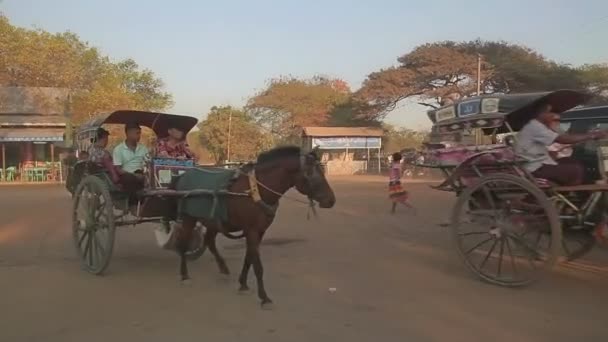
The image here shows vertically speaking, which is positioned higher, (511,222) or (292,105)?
(292,105)

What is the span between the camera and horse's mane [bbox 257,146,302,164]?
6.47 metres

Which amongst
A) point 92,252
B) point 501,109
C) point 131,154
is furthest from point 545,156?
point 92,252

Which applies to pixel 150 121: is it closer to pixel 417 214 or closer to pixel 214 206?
pixel 214 206

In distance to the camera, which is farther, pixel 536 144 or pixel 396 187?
pixel 396 187

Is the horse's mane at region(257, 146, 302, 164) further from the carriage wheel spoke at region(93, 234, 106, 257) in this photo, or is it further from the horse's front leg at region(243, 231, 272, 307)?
the carriage wheel spoke at region(93, 234, 106, 257)

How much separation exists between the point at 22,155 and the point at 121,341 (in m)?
35.8

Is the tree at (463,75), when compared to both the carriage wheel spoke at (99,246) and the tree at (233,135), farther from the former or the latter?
the carriage wheel spoke at (99,246)

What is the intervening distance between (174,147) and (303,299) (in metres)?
3.12

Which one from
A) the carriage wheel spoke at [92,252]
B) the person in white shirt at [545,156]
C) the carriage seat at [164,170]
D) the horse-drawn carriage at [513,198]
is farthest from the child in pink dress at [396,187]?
the carriage wheel spoke at [92,252]

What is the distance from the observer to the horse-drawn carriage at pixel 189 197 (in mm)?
6277

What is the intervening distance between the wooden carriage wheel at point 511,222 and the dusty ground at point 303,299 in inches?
10.1

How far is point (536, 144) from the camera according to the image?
6.52m

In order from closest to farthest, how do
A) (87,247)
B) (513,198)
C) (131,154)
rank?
(513,198)
(87,247)
(131,154)

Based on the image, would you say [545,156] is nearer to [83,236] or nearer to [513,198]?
[513,198]
